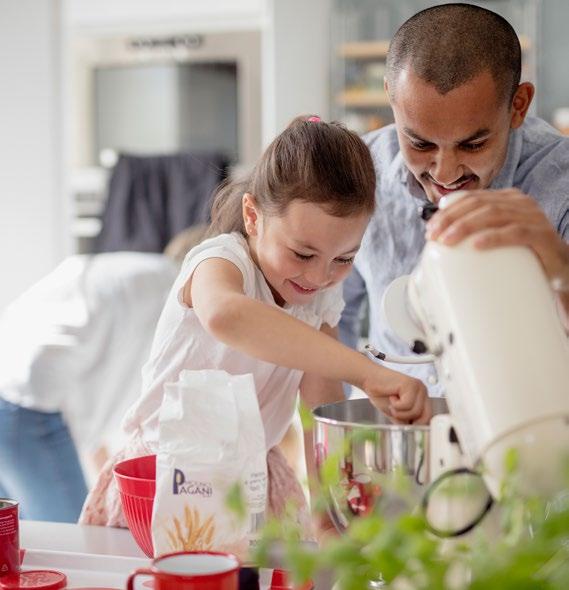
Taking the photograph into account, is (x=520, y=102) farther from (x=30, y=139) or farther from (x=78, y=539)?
(x=30, y=139)

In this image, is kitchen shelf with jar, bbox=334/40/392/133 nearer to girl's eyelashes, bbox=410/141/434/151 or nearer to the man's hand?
girl's eyelashes, bbox=410/141/434/151

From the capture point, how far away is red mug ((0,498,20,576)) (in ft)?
3.52


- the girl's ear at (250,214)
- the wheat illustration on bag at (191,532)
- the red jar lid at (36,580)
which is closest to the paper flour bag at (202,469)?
the wheat illustration on bag at (191,532)

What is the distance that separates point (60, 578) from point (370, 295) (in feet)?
2.98

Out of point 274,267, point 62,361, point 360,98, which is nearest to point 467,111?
point 274,267

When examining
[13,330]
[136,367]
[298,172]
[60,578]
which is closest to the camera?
[60,578]

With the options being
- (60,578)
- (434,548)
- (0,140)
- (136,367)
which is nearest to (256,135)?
(0,140)

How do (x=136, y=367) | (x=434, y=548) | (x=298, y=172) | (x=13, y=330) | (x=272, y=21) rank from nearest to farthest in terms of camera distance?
(x=434, y=548), (x=298, y=172), (x=13, y=330), (x=136, y=367), (x=272, y=21)

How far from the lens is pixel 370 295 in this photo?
184 cm

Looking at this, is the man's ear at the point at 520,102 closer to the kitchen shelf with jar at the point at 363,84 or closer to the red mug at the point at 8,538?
the red mug at the point at 8,538

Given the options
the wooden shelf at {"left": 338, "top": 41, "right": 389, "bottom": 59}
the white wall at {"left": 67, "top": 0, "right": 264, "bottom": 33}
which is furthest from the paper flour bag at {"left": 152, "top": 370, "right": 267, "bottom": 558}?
the white wall at {"left": 67, "top": 0, "right": 264, "bottom": 33}

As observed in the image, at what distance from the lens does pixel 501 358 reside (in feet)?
2.63

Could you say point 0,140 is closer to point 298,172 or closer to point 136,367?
point 136,367

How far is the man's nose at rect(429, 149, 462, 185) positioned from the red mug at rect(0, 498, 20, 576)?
690 mm
